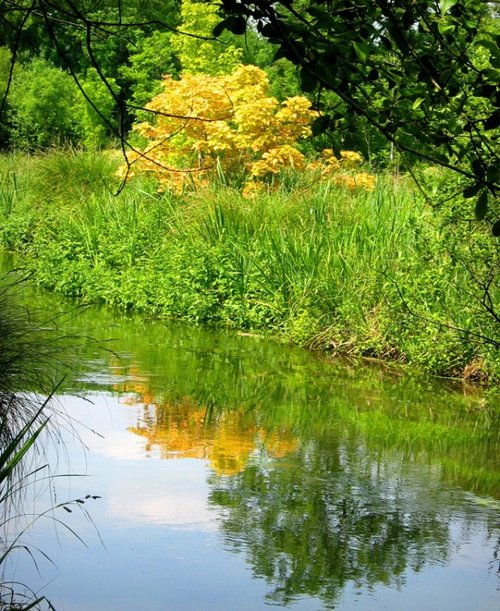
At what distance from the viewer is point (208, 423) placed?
7.63 metres

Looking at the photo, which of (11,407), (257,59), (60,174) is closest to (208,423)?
(11,407)

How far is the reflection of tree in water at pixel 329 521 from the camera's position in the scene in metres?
5.07

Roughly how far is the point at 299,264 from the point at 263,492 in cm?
568

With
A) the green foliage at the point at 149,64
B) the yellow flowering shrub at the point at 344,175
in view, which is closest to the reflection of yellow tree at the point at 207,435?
the yellow flowering shrub at the point at 344,175

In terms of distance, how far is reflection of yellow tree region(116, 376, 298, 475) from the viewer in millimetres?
6848

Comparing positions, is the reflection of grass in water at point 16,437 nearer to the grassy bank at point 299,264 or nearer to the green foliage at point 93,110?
the grassy bank at point 299,264

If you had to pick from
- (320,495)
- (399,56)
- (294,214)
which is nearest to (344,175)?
(294,214)

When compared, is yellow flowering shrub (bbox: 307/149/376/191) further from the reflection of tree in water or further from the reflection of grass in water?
the reflection of grass in water

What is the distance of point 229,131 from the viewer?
1570 centimetres

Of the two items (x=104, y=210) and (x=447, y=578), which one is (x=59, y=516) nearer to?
(x=447, y=578)

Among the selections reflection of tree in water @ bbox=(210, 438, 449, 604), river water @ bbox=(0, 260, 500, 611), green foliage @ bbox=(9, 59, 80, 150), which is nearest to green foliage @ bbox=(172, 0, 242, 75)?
green foliage @ bbox=(9, 59, 80, 150)

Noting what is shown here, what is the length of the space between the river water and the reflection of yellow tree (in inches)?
0.7

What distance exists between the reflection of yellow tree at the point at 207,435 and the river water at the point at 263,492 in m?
0.02

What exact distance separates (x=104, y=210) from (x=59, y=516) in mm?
9600
